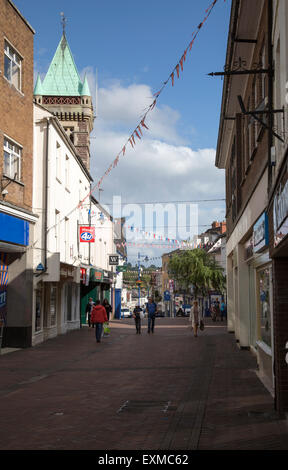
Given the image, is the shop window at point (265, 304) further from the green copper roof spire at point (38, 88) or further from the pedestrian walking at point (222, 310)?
the green copper roof spire at point (38, 88)

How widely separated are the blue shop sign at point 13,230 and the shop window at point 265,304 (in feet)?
26.7

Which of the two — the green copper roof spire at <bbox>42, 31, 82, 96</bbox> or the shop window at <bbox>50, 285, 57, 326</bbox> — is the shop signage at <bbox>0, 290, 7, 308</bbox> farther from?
the green copper roof spire at <bbox>42, 31, 82, 96</bbox>

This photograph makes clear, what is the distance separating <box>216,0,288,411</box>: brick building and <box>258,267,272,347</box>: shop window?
0.07 feet

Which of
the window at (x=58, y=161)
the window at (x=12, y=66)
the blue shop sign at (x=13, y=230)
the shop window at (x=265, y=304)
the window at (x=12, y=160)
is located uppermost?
the window at (x=12, y=66)

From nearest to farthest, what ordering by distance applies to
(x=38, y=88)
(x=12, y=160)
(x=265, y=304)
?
(x=265, y=304) → (x=12, y=160) → (x=38, y=88)

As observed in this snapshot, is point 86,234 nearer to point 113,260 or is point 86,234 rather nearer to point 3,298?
point 3,298

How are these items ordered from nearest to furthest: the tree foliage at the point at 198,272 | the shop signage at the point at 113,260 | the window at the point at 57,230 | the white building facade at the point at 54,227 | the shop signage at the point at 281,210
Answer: the shop signage at the point at 281,210 → the white building facade at the point at 54,227 → the window at the point at 57,230 → the shop signage at the point at 113,260 → the tree foliage at the point at 198,272

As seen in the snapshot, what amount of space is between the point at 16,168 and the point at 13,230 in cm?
237

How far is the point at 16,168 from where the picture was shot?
62.0 ft

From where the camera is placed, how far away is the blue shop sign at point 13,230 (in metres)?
17.0

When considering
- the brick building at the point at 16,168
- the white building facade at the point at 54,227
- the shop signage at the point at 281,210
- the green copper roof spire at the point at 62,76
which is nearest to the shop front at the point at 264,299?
the shop signage at the point at 281,210

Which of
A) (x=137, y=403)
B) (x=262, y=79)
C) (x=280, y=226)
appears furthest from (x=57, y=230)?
(x=280, y=226)
